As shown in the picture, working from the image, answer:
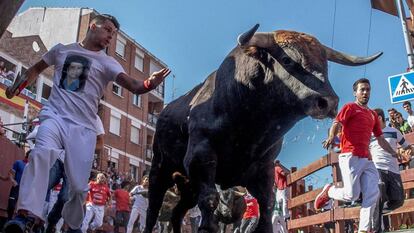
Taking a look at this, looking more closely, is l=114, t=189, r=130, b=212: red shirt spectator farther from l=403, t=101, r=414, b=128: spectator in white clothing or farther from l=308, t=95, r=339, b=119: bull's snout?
l=308, t=95, r=339, b=119: bull's snout

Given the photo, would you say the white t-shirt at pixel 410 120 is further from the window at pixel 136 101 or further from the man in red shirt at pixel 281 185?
the window at pixel 136 101

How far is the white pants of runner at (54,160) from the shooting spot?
431 cm

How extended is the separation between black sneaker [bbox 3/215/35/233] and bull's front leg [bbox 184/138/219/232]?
1.38 m

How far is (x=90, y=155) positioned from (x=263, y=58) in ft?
5.70

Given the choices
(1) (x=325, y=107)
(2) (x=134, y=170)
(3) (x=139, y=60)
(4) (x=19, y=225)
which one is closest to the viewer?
(4) (x=19, y=225)

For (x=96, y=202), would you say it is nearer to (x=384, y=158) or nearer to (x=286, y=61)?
(x=384, y=158)

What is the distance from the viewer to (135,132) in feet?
162

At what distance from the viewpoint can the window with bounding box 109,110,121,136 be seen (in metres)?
45.3

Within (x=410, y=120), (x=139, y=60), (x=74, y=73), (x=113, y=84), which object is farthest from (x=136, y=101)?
(x=74, y=73)

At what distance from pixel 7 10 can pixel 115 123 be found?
42788 millimetres

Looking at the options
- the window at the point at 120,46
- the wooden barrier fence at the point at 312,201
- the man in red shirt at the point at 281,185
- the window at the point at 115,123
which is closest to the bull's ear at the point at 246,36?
the wooden barrier fence at the point at 312,201

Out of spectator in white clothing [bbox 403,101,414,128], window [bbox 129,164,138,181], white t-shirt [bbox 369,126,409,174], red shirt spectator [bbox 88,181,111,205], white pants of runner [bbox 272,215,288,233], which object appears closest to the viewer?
white t-shirt [bbox 369,126,409,174]

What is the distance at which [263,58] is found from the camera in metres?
5.05

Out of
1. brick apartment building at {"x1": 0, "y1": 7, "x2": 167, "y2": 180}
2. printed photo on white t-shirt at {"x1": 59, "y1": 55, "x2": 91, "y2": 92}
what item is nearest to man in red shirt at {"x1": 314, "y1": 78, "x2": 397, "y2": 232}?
printed photo on white t-shirt at {"x1": 59, "y1": 55, "x2": 91, "y2": 92}
